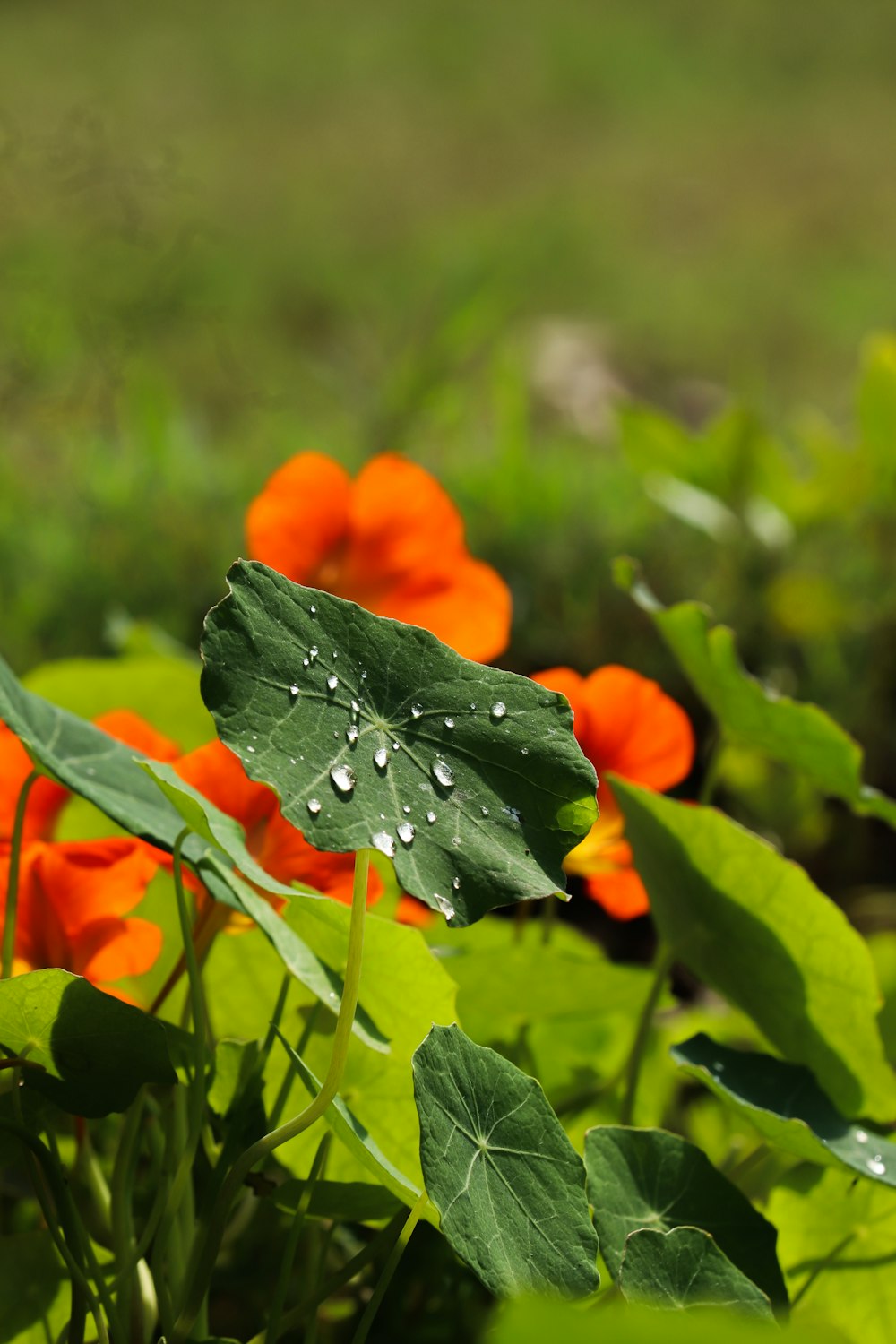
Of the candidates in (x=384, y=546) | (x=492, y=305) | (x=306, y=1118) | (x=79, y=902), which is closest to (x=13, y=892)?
(x=79, y=902)

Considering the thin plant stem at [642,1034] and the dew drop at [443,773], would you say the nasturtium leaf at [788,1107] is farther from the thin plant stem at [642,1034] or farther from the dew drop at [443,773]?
the dew drop at [443,773]

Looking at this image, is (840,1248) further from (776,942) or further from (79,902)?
(79,902)

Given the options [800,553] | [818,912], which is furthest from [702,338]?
[818,912]

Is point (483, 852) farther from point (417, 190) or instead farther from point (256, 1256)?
point (417, 190)

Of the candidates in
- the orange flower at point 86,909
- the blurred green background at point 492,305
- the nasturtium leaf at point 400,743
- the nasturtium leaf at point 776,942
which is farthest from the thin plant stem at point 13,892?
the blurred green background at point 492,305

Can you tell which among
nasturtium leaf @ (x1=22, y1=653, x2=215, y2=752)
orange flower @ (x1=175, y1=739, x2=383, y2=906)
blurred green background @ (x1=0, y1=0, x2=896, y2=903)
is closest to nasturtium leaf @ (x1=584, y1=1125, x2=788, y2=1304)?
orange flower @ (x1=175, y1=739, x2=383, y2=906)

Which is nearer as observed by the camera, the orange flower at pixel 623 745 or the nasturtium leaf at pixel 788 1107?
the nasturtium leaf at pixel 788 1107
